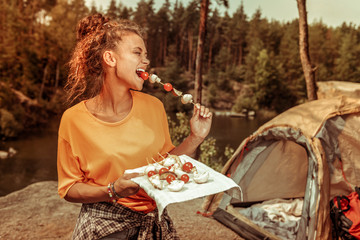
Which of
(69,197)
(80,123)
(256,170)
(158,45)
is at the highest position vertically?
(158,45)

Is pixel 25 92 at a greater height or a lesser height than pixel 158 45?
lesser

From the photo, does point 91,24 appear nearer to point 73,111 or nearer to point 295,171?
point 73,111

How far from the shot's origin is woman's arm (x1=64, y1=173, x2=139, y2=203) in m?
1.29

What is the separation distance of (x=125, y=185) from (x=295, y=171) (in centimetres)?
438

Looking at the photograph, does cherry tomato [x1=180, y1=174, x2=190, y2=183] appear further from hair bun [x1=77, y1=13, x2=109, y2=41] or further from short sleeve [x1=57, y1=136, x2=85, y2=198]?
hair bun [x1=77, y1=13, x2=109, y2=41]

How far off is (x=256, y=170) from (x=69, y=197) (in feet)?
12.5

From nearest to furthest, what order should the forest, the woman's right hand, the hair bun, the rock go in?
the woman's right hand → the hair bun → the rock → the forest

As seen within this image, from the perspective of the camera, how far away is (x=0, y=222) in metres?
4.24

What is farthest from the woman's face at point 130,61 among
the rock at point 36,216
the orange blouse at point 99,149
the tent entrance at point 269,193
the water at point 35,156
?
the water at point 35,156

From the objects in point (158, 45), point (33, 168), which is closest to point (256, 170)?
point (33, 168)

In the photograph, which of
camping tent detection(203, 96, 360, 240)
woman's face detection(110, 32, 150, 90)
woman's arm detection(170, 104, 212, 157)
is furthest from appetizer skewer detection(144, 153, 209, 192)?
camping tent detection(203, 96, 360, 240)

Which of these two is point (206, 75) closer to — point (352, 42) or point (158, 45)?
point (158, 45)

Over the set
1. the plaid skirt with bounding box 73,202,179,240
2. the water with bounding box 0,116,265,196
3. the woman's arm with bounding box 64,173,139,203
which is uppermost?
the woman's arm with bounding box 64,173,139,203

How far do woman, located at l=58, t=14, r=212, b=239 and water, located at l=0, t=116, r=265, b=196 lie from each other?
10836mm
